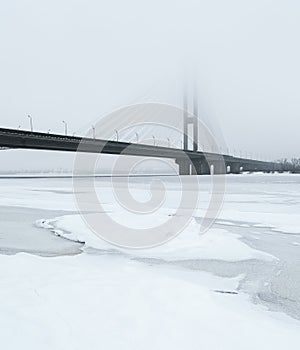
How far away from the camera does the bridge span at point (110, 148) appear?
33.9 metres

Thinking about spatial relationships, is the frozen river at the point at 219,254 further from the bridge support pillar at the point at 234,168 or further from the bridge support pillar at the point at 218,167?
the bridge support pillar at the point at 234,168

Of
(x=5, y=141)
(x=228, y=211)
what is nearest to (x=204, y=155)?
(x=5, y=141)

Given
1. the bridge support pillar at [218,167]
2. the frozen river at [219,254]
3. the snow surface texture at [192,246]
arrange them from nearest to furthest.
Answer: the frozen river at [219,254], the snow surface texture at [192,246], the bridge support pillar at [218,167]

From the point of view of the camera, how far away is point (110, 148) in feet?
127

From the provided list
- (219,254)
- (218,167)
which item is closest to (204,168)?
(218,167)

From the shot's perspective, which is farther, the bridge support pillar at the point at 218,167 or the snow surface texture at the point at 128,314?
the bridge support pillar at the point at 218,167

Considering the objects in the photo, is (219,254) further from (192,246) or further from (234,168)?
(234,168)

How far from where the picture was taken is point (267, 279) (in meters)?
4.19

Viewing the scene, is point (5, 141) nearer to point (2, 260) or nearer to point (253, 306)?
point (2, 260)

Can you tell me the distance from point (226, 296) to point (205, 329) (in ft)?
2.92

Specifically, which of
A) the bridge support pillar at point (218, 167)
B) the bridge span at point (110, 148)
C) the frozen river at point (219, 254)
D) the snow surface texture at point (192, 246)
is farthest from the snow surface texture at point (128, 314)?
the bridge support pillar at point (218, 167)

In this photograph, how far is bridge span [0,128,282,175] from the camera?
33.9 meters

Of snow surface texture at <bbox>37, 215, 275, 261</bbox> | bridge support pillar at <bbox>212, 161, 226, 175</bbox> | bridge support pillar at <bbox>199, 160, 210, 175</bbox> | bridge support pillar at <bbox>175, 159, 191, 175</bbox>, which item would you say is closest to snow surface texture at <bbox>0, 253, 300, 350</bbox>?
snow surface texture at <bbox>37, 215, 275, 261</bbox>

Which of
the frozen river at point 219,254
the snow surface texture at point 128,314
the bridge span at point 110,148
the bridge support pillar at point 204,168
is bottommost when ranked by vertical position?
the frozen river at point 219,254
